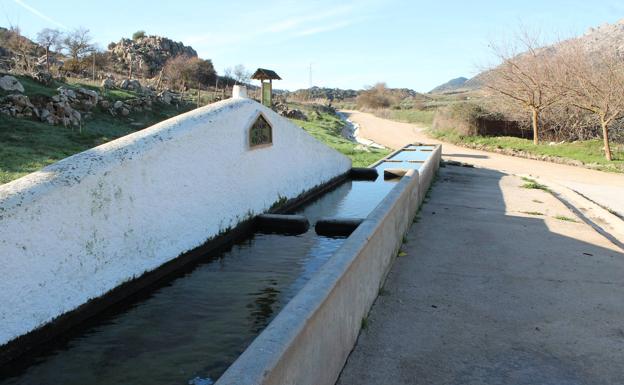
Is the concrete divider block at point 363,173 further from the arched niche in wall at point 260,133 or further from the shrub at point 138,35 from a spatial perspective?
the shrub at point 138,35

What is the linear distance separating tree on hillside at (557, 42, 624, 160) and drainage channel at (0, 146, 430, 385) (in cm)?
1837

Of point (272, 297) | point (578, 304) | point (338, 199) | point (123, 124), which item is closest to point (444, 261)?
point (578, 304)

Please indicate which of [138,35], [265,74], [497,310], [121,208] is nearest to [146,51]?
[138,35]

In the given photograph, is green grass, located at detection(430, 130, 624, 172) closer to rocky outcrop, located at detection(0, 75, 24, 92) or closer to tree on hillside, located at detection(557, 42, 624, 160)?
tree on hillside, located at detection(557, 42, 624, 160)

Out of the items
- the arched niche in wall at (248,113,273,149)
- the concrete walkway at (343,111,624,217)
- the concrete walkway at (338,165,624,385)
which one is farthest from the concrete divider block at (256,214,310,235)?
the concrete walkway at (343,111,624,217)

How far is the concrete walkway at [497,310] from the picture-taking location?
395 centimetres

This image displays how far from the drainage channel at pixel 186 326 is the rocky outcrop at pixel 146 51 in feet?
183

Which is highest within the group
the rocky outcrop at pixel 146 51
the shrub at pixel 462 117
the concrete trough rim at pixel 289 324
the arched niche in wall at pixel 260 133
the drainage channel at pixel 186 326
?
the rocky outcrop at pixel 146 51

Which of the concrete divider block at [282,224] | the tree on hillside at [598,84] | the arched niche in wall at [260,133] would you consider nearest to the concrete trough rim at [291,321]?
the concrete divider block at [282,224]

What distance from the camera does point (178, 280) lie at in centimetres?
626

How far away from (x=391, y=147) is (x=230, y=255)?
2123 cm

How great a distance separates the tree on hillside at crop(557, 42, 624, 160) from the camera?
21.0m

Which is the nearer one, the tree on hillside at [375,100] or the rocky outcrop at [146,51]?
the rocky outcrop at [146,51]

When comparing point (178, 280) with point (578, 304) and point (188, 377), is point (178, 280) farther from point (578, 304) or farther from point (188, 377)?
point (578, 304)
